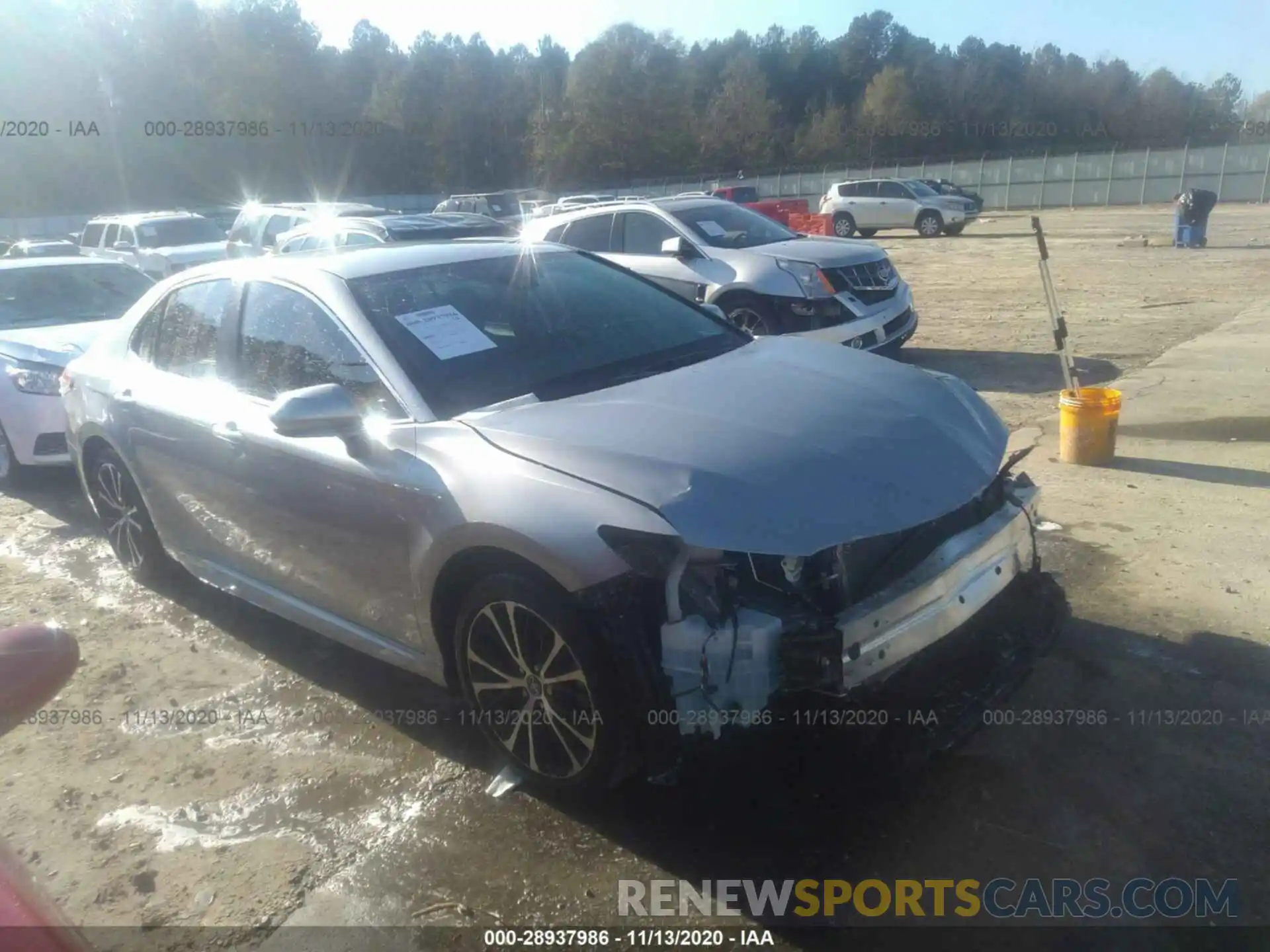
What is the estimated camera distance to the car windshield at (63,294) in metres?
8.12

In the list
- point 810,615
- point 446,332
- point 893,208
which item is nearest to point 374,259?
point 446,332

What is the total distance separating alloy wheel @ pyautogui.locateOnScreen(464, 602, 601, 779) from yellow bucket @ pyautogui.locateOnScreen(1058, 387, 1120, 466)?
14.9 ft

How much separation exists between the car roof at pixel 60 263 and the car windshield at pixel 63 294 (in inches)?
0.5

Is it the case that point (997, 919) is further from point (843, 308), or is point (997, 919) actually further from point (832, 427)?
point (843, 308)

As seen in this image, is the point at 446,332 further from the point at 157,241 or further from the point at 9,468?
the point at 157,241

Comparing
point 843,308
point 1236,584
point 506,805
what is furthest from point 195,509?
point 843,308

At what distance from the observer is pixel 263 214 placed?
14.4 meters

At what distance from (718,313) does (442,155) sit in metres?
60.1

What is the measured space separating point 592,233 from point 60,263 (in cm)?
494

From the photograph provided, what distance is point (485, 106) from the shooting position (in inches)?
2506

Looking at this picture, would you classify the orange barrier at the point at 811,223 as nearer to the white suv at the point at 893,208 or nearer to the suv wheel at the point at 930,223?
the white suv at the point at 893,208

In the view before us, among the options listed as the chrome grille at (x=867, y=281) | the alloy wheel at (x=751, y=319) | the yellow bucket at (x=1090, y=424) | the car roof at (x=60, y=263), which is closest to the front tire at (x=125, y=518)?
the car roof at (x=60, y=263)

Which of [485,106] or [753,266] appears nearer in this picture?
[753,266]

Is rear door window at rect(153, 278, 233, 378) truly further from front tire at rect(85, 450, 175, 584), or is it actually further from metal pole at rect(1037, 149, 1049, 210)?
metal pole at rect(1037, 149, 1049, 210)
